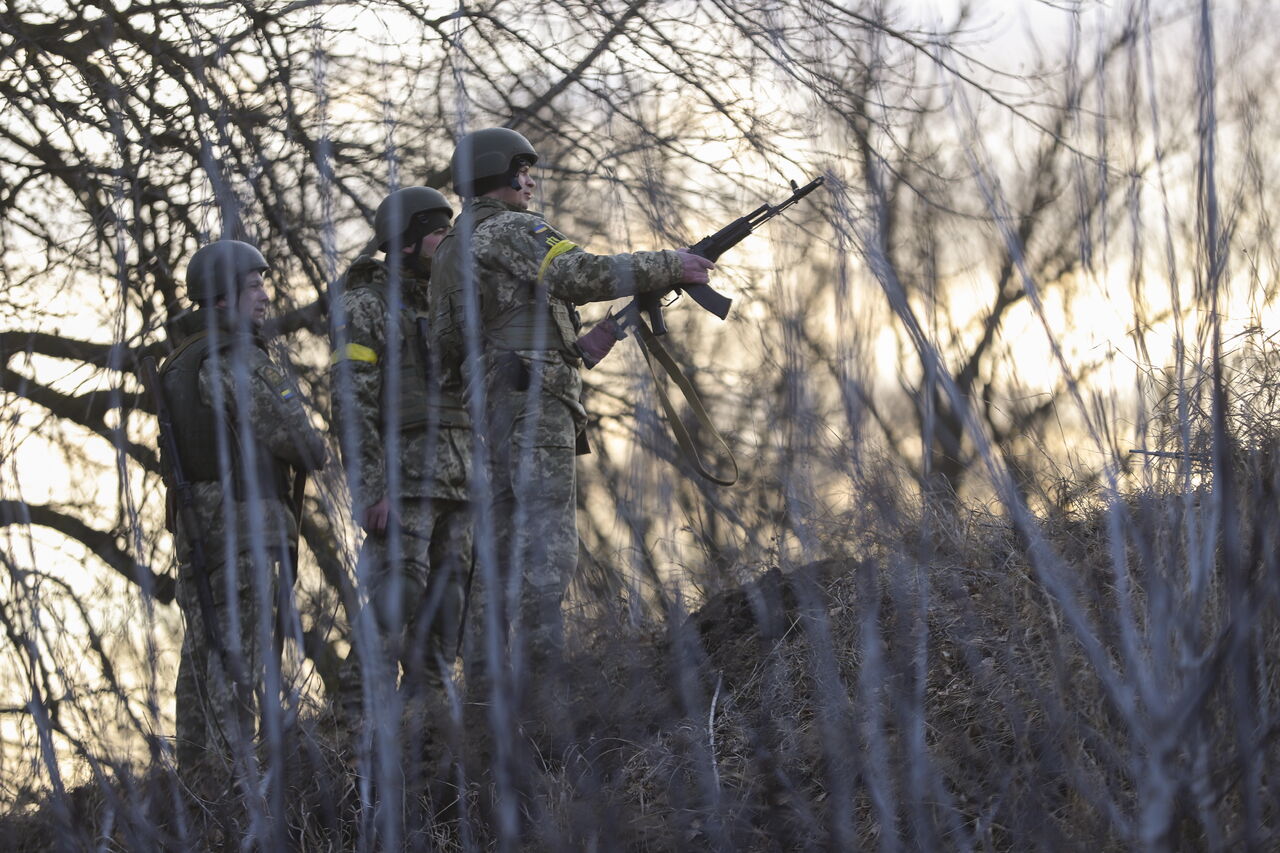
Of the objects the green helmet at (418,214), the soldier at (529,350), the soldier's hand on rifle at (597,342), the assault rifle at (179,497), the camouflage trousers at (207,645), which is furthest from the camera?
the green helmet at (418,214)

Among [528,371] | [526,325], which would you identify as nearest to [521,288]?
[526,325]

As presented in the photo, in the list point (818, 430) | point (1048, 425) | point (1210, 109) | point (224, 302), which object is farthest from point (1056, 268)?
point (224, 302)

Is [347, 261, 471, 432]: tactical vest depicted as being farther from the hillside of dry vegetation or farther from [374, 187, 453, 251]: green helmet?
the hillside of dry vegetation

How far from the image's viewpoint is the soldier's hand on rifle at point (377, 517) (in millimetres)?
4219

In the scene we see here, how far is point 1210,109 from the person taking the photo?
191 cm

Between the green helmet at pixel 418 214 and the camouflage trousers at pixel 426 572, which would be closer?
the camouflage trousers at pixel 426 572

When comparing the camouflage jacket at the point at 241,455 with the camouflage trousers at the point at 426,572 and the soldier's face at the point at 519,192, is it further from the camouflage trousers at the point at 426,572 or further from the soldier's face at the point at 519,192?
the soldier's face at the point at 519,192

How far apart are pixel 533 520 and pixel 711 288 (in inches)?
31.4

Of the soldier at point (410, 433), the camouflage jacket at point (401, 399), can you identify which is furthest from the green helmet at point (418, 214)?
the camouflage jacket at point (401, 399)

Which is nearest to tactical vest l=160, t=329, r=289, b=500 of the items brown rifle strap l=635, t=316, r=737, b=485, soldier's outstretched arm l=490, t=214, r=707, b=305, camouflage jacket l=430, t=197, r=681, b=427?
camouflage jacket l=430, t=197, r=681, b=427

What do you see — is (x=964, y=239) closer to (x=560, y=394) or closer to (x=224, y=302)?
(x=560, y=394)

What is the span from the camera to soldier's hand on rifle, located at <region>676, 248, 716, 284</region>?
12.9 ft

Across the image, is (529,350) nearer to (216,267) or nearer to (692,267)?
(692,267)

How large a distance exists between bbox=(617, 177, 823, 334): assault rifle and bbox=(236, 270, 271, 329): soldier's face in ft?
3.44
